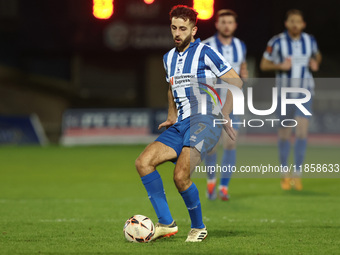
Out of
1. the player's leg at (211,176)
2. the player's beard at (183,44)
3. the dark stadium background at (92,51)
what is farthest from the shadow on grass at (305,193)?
the dark stadium background at (92,51)

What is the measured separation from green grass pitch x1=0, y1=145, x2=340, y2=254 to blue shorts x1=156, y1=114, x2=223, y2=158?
0.73 meters

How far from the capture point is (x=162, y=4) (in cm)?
1886

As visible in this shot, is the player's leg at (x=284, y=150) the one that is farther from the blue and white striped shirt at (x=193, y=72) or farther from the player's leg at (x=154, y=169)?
the player's leg at (x=154, y=169)

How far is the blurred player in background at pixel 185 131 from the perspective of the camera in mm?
5402

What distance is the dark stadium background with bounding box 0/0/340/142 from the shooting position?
18484 mm

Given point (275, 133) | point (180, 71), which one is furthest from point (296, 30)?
point (275, 133)

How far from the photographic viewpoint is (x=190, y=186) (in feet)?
17.6

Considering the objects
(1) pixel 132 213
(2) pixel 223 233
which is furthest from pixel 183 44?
(1) pixel 132 213

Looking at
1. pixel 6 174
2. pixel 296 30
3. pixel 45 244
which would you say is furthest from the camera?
pixel 6 174

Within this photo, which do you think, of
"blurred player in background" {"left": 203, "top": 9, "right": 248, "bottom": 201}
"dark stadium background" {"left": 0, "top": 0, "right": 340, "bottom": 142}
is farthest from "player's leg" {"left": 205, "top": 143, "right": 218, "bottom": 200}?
"dark stadium background" {"left": 0, "top": 0, "right": 340, "bottom": 142}

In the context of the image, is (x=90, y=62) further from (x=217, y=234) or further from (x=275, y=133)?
(x=217, y=234)

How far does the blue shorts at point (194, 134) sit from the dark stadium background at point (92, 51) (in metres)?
8.58

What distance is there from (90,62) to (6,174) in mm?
12267

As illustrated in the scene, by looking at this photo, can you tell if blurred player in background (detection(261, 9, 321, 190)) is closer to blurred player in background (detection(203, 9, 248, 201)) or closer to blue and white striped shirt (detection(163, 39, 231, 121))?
blurred player in background (detection(203, 9, 248, 201))
